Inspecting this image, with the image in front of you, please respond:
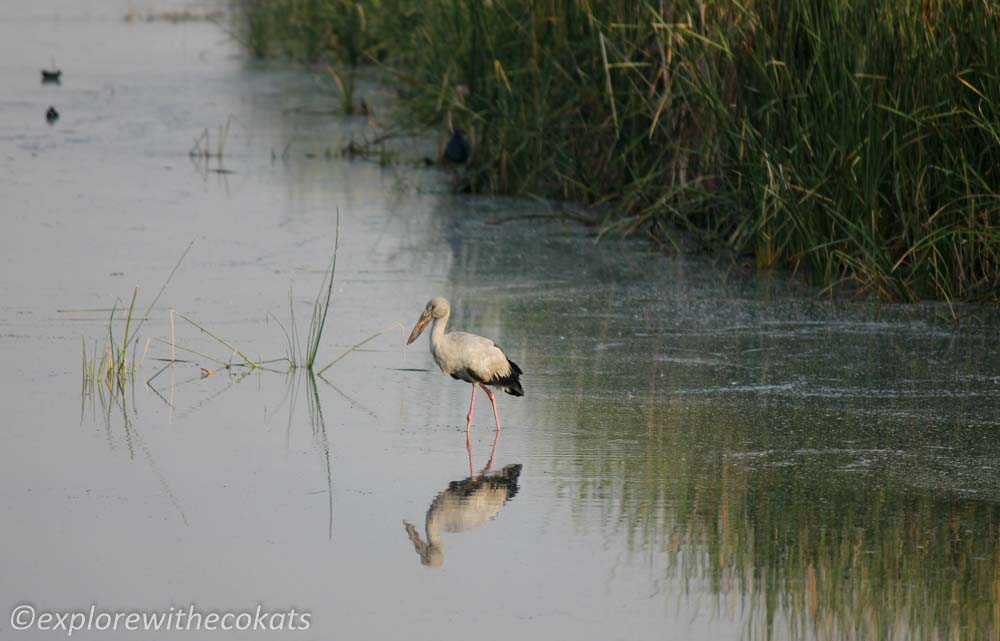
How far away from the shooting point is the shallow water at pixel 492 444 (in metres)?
4.25

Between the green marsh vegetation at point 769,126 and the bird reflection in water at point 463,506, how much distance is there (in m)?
3.37

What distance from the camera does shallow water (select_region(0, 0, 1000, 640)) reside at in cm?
425

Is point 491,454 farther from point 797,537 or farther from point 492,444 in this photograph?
point 797,537

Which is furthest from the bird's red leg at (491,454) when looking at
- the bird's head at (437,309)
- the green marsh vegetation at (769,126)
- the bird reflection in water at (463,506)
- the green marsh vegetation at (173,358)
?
the green marsh vegetation at (769,126)

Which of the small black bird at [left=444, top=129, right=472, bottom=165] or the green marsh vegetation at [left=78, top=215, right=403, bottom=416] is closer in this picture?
the green marsh vegetation at [left=78, top=215, right=403, bottom=416]

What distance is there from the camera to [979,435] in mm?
5984

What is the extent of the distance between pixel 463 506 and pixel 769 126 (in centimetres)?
435

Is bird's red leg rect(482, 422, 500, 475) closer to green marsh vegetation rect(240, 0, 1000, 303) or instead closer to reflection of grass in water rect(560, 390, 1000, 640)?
reflection of grass in water rect(560, 390, 1000, 640)

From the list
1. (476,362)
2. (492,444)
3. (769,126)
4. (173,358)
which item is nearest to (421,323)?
(476,362)

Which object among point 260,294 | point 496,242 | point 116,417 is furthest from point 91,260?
point 116,417

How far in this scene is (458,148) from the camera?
1234cm

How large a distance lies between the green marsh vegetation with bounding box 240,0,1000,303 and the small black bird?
0.47 m

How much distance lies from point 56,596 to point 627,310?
4449mm

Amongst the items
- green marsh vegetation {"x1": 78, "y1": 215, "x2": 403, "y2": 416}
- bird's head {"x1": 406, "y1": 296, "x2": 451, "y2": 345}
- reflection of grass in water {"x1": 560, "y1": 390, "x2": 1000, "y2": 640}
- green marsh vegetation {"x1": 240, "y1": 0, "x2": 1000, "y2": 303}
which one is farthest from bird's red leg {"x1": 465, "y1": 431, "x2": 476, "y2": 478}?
green marsh vegetation {"x1": 240, "y1": 0, "x2": 1000, "y2": 303}
